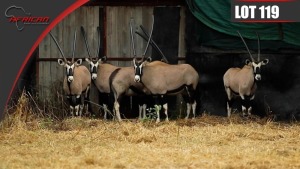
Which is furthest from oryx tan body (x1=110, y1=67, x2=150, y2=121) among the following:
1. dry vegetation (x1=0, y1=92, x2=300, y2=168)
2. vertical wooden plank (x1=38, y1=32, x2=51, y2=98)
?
vertical wooden plank (x1=38, y1=32, x2=51, y2=98)

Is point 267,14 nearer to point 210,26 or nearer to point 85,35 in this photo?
point 210,26

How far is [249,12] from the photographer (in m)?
15.3

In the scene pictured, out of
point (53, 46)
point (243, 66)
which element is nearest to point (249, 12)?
point (243, 66)

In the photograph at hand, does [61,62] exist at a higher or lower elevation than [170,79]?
higher

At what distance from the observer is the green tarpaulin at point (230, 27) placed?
16062 millimetres

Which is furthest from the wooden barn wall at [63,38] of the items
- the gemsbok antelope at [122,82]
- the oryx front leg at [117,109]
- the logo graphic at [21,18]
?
the logo graphic at [21,18]

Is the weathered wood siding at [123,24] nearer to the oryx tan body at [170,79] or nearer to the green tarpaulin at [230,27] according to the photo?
the oryx tan body at [170,79]

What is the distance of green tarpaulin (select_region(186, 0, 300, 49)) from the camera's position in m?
16.1

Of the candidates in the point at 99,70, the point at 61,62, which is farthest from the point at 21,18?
the point at 99,70

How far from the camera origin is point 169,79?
→ 1633cm

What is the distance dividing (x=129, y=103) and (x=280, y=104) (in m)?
3.58

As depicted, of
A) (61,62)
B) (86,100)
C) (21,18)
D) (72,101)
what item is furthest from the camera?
(86,100)

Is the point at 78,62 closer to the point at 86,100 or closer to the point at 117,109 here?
the point at 86,100

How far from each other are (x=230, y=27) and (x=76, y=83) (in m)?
3.78
